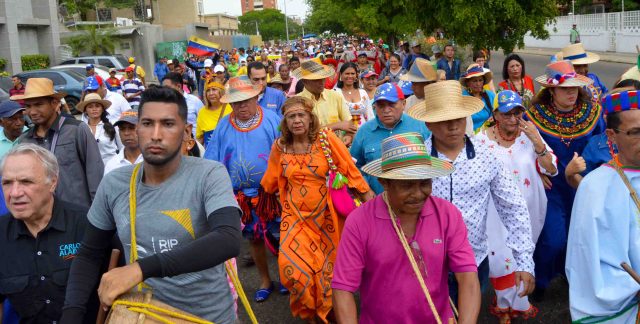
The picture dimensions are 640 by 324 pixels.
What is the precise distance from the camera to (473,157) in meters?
3.88

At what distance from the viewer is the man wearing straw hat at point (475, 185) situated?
152 inches

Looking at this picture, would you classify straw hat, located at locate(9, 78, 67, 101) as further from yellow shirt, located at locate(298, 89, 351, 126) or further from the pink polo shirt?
the pink polo shirt

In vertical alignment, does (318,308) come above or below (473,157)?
below

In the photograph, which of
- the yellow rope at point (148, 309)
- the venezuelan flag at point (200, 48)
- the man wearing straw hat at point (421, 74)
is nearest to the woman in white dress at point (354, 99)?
the man wearing straw hat at point (421, 74)

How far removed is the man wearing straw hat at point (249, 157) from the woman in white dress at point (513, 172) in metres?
2.12

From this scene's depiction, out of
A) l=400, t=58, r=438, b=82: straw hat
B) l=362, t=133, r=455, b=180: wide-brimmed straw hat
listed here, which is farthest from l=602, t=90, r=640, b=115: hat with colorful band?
l=400, t=58, r=438, b=82: straw hat

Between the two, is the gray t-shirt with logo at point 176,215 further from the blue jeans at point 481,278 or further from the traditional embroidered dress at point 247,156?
the traditional embroidered dress at point 247,156

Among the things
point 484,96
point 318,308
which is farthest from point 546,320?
point 484,96

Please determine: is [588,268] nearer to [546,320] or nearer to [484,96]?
[546,320]

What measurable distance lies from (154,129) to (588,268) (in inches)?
86.5

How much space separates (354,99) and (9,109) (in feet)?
13.9

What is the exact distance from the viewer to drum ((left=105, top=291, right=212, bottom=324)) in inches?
87.6

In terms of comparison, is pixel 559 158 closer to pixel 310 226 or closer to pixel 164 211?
pixel 310 226

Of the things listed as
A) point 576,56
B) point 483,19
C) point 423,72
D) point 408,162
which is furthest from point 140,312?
point 483,19
